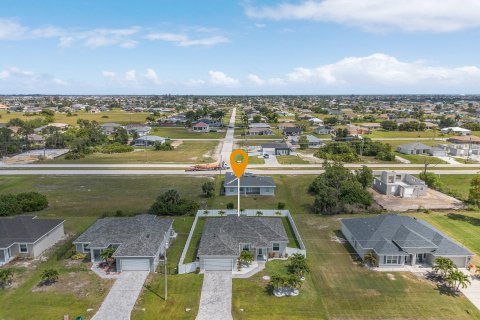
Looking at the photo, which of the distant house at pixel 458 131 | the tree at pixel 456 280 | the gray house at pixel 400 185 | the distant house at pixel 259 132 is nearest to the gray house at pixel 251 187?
the gray house at pixel 400 185

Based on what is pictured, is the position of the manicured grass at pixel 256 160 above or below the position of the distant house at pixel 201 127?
below

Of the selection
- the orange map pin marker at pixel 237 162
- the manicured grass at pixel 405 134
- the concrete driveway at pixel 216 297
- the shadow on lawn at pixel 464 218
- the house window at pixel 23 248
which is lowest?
the concrete driveway at pixel 216 297

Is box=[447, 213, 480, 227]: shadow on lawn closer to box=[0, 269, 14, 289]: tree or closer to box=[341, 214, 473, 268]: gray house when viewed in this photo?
box=[341, 214, 473, 268]: gray house

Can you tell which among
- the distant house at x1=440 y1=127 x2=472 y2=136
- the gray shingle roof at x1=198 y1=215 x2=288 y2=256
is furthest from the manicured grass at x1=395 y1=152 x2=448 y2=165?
the gray shingle roof at x1=198 y1=215 x2=288 y2=256

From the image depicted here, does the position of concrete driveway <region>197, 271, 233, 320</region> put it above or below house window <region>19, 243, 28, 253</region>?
below

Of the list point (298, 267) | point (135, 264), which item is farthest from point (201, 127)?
point (298, 267)

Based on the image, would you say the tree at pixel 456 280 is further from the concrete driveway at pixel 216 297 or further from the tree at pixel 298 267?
the concrete driveway at pixel 216 297
